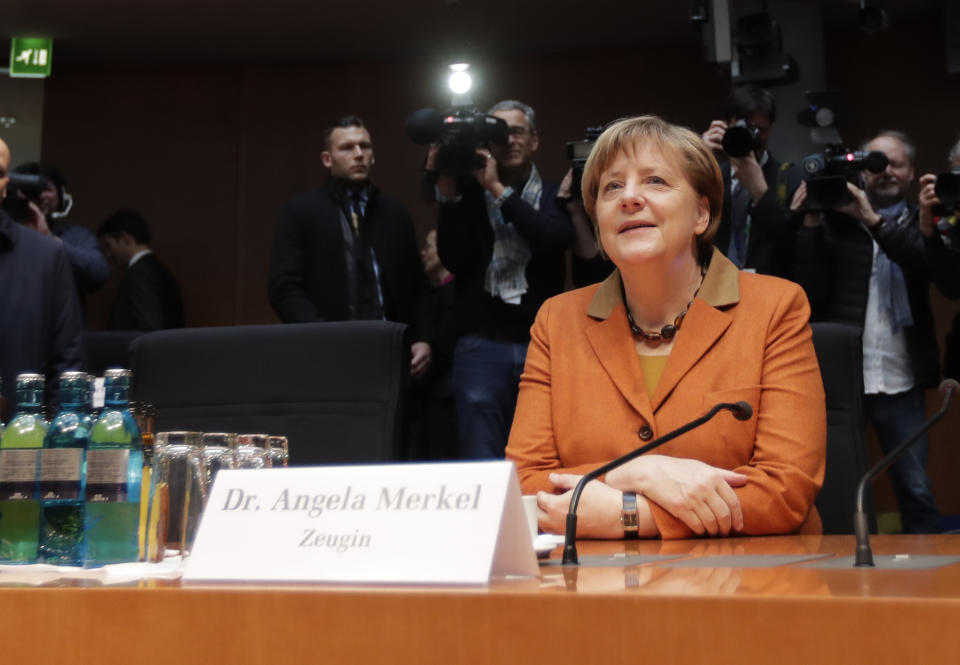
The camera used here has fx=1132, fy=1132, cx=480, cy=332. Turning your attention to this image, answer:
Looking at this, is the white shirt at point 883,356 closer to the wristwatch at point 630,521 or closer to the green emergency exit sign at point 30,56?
the wristwatch at point 630,521

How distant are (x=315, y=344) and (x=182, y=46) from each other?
196 inches

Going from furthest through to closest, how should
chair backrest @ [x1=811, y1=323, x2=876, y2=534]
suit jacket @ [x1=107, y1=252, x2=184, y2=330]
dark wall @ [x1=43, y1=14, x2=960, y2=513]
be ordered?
dark wall @ [x1=43, y1=14, x2=960, y2=513], suit jacket @ [x1=107, y1=252, x2=184, y2=330], chair backrest @ [x1=811, y1=323, x2=876, y2=534]

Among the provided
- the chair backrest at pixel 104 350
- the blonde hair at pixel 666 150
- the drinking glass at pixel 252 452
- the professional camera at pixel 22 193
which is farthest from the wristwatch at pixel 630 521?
the professional camera at pixel 22 193

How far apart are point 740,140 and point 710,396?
1.69m

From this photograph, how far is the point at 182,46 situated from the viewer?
6387 mm

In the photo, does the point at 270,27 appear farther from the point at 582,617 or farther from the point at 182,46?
the point at 582,617

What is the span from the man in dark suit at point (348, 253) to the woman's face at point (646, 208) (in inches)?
73.4

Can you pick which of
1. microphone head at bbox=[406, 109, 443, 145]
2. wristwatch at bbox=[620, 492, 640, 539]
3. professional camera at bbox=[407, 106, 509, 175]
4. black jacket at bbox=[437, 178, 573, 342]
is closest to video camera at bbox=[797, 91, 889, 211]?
black jacket at bbox=[437, 178, 573, 342]

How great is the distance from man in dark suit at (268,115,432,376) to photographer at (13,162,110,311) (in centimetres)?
63

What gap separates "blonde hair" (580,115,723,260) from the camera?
1.87 metres

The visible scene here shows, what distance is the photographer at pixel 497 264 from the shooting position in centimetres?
305

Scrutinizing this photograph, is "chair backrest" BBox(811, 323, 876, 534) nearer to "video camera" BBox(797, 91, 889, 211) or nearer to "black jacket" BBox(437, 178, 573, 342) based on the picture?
"black jacket" BBox(437, 178, 573, 342)

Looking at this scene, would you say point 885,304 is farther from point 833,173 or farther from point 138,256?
point 138,256

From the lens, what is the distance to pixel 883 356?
133 inches
